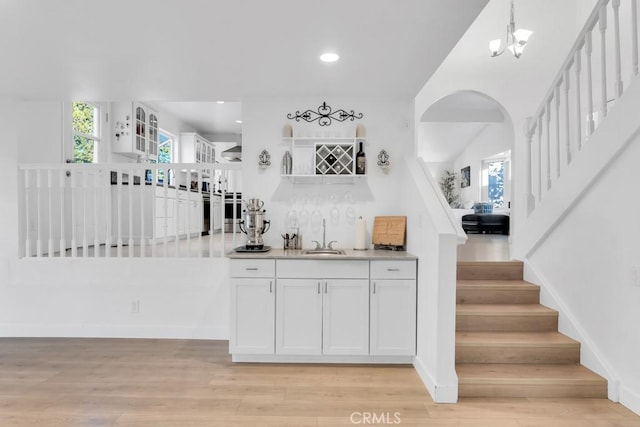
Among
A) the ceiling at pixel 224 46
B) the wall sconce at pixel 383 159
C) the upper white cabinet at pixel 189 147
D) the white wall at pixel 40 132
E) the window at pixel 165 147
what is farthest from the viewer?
the upper white cabinet at pixel 189 147

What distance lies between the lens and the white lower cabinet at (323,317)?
315 cm

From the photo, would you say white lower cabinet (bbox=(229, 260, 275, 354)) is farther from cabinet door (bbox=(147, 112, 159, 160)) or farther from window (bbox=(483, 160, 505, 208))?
window (bbox=(483, 160, 505, 208))

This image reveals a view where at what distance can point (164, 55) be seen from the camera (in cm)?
283

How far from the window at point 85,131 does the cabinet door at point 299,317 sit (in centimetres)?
427

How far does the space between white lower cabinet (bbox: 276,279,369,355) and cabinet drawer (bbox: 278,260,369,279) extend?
41 mm

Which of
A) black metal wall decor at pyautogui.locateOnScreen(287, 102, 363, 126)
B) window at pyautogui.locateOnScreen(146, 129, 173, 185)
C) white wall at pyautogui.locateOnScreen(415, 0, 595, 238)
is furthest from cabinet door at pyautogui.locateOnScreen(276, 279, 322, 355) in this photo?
window at pyautogui.locateOnScreen(146, 129, 173, 185)

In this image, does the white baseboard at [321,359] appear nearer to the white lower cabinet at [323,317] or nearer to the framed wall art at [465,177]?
the white lower cabinet at [323,317]

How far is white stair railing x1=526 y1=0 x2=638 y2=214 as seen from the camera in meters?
2.74

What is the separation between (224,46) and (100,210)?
3.79 meters

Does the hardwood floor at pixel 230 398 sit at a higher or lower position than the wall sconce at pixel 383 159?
lower

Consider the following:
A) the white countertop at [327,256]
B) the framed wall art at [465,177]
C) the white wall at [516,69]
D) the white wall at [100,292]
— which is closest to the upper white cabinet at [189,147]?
the white wall at [100,292]

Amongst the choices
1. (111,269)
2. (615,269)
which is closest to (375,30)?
(615,269)

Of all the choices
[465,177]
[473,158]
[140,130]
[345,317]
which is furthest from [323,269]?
[465,177]

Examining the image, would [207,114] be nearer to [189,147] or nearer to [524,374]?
[189,147]
